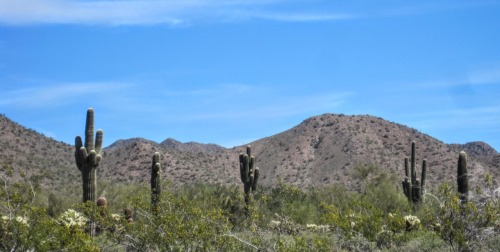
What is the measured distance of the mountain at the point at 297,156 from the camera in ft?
178

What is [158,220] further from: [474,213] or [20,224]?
[474,213]

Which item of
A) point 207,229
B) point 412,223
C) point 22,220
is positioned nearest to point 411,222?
point 412,223

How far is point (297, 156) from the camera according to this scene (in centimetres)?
6800

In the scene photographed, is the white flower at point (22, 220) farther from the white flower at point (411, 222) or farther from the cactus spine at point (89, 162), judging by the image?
the white flower at point (411, 222)

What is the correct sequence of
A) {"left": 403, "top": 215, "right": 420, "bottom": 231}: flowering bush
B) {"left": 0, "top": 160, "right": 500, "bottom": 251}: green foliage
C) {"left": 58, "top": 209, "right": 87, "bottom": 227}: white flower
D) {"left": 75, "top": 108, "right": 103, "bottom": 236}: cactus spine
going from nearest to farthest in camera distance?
{"left": 0, "top": 160, "right": 500, "bottom": 251}: green foliage, {"left": 58, "top": 209, "right": 87, "bottom": 227}: white flower, {"left": 403, "top": 215, "right": 420, "bottom": 231}: flowering bush, {"left": 75, "top": 108, "right": 103, "bottom": 236}: cactus spine

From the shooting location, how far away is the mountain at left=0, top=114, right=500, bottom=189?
178ft

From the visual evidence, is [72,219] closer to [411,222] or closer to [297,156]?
[411,222]

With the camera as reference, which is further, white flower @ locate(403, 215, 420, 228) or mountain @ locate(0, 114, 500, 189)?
mountain @ locate(0, 114, 500, 189)

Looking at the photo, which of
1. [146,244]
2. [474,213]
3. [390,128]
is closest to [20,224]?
[146,244]

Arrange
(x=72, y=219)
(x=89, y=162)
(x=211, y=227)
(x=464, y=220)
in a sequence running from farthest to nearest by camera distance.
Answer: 1. (x=89, y=162)
2. (x=72, y=219)
3. (x=464, y=220)
4. (x=211, y=227)

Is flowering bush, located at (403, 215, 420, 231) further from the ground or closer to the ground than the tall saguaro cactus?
closer to the ground

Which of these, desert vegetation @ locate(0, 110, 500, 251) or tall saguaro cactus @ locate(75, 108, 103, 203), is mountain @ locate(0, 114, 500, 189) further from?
desert vegetation @ locate(0, 110, 500, 251)

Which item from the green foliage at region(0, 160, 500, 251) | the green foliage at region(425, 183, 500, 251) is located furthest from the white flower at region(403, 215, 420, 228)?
the green foliage at region(425, 183, 500, 251)

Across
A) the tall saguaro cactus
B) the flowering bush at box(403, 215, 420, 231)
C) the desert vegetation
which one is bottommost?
the flowering bush at box(403, 215, 420, 231)
